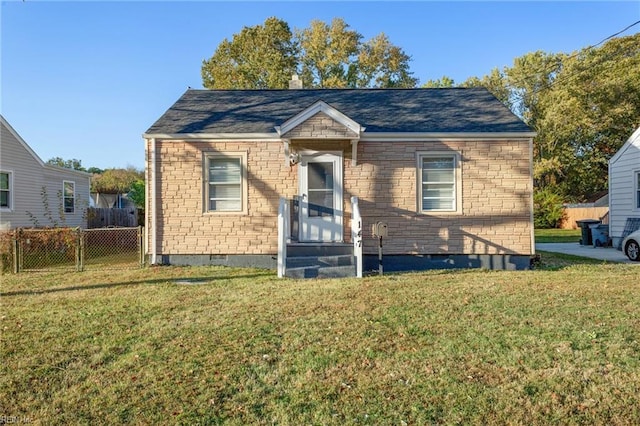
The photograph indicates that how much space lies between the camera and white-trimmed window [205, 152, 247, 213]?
984cm

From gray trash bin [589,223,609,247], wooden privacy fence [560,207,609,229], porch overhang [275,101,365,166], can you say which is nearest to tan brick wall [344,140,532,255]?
porch overhang [275,101,365,166]

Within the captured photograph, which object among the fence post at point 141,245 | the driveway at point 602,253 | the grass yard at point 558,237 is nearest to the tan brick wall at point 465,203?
the driveway at point 602,253

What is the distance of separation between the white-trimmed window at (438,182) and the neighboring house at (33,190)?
13804 mm

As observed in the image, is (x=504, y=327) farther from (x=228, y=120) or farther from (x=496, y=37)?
(x=496, y=37)

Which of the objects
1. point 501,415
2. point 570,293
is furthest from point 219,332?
point 570,293

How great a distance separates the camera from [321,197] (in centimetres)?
991

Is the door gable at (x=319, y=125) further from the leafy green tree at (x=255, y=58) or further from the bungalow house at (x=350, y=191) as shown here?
the leafy green tree at (x=255, y=58)

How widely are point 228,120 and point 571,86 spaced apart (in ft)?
88.0

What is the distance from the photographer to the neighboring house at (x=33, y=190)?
14586 mm

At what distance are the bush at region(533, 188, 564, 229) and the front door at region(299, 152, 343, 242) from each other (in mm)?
21043

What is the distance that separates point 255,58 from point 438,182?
24.7m

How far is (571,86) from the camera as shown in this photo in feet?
90.6

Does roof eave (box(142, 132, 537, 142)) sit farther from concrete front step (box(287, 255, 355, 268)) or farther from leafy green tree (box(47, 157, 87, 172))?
leafy green tree (box(47, 157, 87, 172))

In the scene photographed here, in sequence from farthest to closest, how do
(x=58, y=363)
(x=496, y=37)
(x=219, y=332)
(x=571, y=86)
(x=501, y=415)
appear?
(x=571, y=86) → (x=496, y=37) → (x=219, y=332) → (x=58, y=363) → (x=501, y=415)
